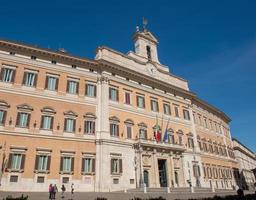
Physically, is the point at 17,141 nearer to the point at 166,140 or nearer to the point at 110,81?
the point at 110,81

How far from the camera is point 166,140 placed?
105 ft

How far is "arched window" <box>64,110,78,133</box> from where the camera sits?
2544 cm

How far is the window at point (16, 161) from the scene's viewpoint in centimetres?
2134

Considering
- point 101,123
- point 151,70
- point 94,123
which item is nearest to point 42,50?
point 94,123

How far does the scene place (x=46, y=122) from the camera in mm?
24484

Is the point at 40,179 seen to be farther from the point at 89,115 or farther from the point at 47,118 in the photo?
the point at 89,115

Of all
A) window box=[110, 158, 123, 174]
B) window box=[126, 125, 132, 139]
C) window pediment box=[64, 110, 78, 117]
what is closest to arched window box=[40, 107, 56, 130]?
window pediment box=[64, 110, 78, 117]

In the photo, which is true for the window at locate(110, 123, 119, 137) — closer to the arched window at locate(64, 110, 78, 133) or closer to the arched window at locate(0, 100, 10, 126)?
the arched window at locate(64, 110, 78, 133)

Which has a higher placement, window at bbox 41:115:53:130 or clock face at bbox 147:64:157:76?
clock face at bbox 147:64:157:76

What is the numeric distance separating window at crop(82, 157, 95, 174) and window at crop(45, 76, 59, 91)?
8.17 metres

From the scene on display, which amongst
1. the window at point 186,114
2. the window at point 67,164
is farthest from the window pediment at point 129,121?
the window at point 186,114

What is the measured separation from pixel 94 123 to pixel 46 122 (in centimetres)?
517

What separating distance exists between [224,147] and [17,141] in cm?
3811

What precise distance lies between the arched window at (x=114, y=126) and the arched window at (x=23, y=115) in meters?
8.70
